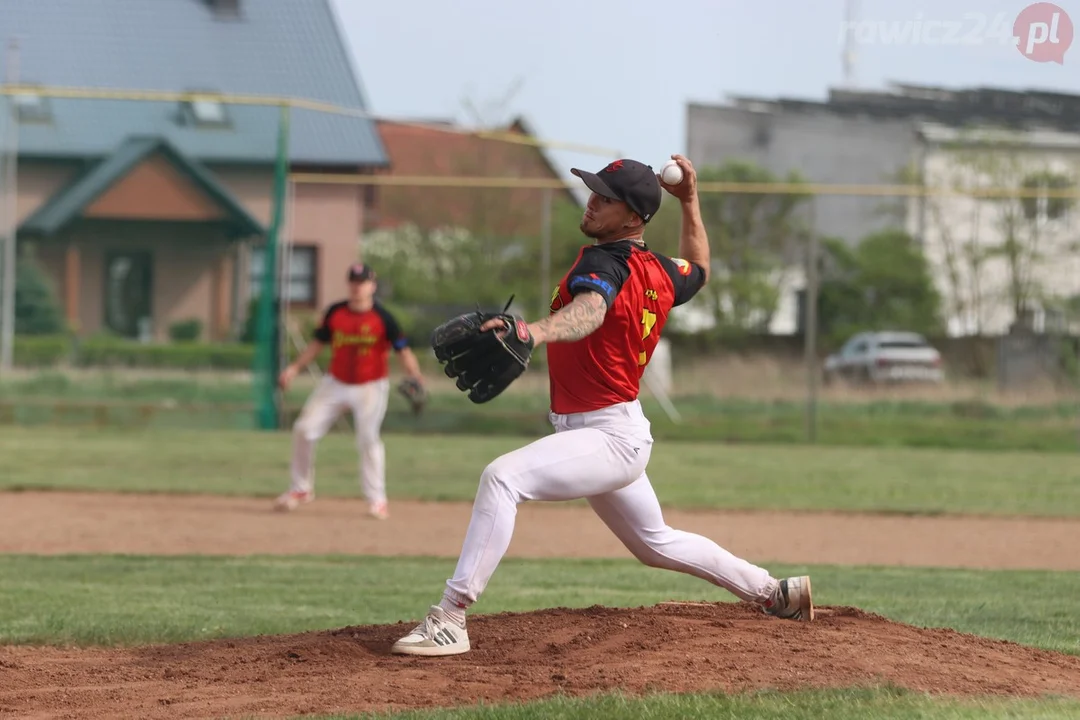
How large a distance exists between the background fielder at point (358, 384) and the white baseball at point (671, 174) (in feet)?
20.9

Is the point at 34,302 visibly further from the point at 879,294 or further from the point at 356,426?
the point at 879,294

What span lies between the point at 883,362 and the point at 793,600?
585 inches

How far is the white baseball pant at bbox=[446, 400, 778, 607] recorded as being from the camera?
5.00m

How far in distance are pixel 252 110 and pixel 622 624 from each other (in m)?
14.6

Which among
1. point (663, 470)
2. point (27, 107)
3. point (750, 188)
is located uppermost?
point (27, 107)

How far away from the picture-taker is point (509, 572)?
886 centimetres

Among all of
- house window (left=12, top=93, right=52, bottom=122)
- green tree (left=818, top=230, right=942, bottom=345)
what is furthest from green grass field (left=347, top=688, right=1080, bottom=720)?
green tree (left=818, top=230, right=942, bottom=345)

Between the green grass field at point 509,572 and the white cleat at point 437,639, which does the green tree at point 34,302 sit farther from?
the white cleat at point 437,639

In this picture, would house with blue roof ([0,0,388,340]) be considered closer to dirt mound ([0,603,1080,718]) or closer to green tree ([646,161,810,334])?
green tree ([646,161,810,334])

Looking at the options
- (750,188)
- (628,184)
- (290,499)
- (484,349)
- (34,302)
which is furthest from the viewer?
(750,188)

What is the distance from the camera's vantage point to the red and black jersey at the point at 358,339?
38.2 ft

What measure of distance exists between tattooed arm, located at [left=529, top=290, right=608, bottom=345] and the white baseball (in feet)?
2.71

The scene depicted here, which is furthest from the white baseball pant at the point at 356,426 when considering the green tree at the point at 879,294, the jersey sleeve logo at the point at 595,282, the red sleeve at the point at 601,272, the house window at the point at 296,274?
the green tree at the point at 879,294

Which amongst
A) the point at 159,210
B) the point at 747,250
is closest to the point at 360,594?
the point at 159,210
